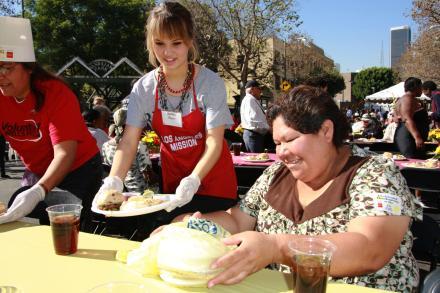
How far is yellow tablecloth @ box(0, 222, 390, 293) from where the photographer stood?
1192 millimetres

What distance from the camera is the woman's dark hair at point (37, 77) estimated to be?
2295 millimetres

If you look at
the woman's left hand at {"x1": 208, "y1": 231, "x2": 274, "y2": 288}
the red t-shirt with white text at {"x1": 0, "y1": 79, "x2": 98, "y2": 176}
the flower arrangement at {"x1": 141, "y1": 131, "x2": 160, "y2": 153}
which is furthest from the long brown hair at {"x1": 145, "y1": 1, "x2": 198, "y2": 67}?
the flower arrangement at {"x1": 141, "y1": 131, "x2": 160, "y2": 153}

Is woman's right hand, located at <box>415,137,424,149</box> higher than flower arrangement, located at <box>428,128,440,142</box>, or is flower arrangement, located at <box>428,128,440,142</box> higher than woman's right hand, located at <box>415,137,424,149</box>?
flower arrangement, located at <box>428,128,440,142</box>

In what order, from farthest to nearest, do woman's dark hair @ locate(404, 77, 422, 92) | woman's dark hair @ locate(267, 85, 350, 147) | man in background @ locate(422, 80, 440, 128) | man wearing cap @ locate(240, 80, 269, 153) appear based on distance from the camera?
man in background @ locate(422, 80, 440, 128), man wearing cap @ locate(240, 80, 269, 153), woman's dark hair @ locate(404, 77, 422, 92), woman's dark hair @ locate(267, 85, 350, 147)

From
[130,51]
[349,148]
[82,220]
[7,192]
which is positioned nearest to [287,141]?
[349,148]

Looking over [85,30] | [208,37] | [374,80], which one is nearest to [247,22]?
[208,37]

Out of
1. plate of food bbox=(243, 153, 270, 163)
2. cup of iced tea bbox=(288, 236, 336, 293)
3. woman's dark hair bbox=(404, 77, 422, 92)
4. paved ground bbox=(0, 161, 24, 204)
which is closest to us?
cup of iced tea bbox=(288, 236, 336, 293)

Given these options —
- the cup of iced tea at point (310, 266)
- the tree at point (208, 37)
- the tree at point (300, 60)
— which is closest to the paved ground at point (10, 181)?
the cup of iced tea at point (310, 266)

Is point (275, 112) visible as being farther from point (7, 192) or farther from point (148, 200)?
point (7, 192)

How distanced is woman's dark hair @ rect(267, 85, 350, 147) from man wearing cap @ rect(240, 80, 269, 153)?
6376 mm

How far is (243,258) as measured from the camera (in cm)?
115

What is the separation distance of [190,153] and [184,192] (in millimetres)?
478

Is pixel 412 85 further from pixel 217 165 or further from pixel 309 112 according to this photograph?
pixel 309 112

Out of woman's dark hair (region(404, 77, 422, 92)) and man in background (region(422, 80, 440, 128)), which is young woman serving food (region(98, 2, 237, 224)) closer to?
woman's dark hair (region(404, 77, 422, 92))
